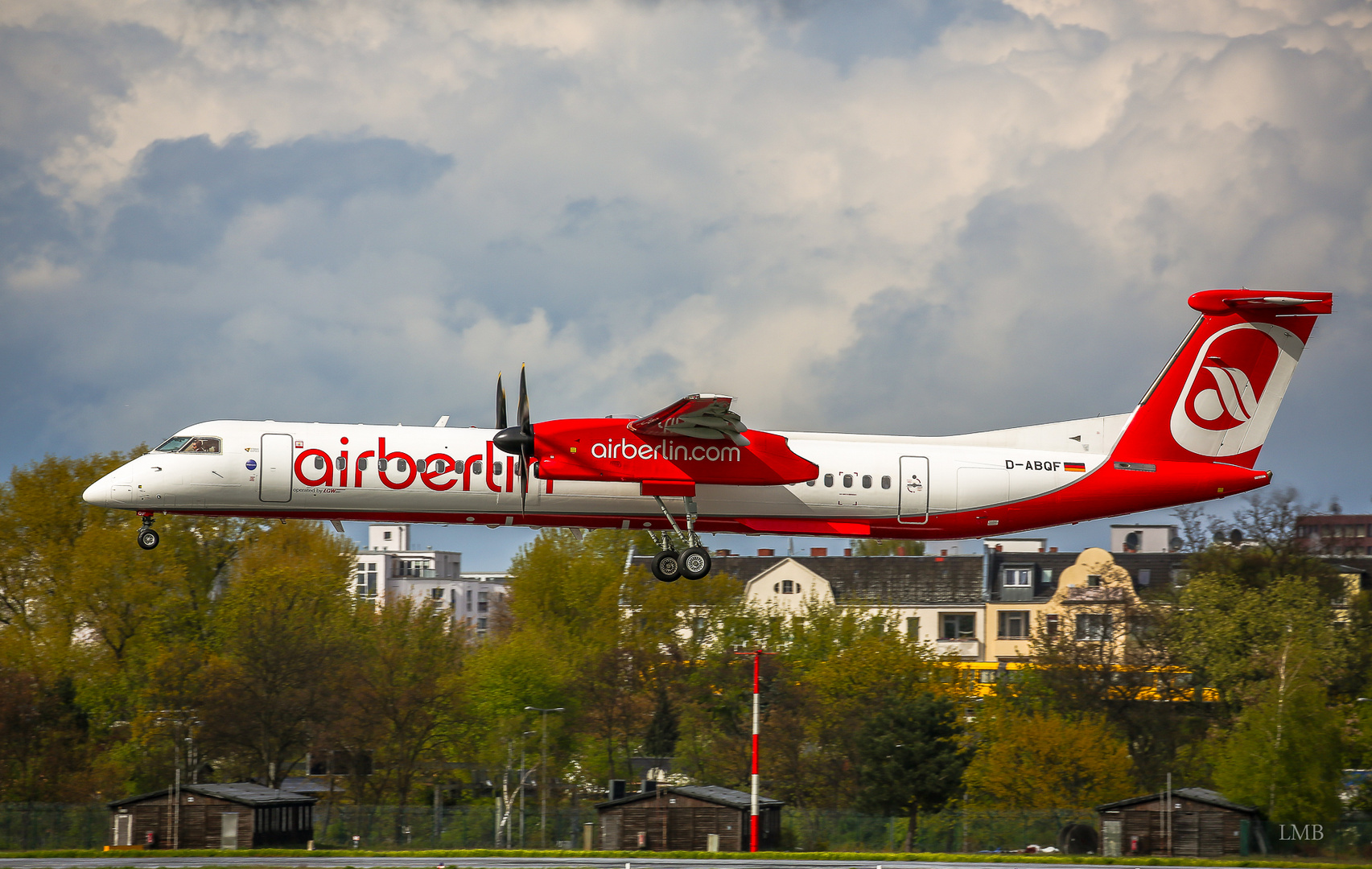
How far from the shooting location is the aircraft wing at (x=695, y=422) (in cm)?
2833

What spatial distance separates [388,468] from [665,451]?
235 inches

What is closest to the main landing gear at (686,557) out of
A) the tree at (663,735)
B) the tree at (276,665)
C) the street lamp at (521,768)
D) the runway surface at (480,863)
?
the runway surface at (480,863)

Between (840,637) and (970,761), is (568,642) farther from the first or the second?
(970,761)

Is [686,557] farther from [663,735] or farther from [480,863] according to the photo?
[663,735]

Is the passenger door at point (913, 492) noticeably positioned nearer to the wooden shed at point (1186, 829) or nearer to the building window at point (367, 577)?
the wooden shed at point (1186, 829)

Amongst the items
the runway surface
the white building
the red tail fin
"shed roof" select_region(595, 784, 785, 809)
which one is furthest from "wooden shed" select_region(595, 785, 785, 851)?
the white building

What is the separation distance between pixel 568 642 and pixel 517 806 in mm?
15194

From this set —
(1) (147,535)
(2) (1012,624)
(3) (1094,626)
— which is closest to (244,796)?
(1) (147,535)

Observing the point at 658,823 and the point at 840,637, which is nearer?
the point at 658,823

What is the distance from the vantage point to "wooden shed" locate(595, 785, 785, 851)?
183ft

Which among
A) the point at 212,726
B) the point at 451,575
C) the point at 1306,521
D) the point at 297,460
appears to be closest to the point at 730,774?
the point at 212,726

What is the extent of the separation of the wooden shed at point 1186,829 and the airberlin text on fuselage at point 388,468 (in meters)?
37.2

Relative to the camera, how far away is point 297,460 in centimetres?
2917

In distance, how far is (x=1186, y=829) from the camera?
180 ft
